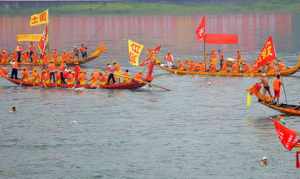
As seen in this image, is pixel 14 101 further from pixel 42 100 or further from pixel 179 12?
pixel 179 12

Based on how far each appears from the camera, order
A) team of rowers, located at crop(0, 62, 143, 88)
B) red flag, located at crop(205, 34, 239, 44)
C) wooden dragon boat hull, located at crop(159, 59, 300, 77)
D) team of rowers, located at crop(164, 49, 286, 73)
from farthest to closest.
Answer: red flag, located at crop(205, 34, 239, 44)
team of rowers, located at crop(164, 49, 286, 73)
wooden dragon boat hull, located at crop(159, 59, 300, 77)
team of rowers, located at crop(0, 62, 143, 88)

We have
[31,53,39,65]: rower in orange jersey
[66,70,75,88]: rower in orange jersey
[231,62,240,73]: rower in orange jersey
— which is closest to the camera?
[66,70,75,88]: rower in orange jersey

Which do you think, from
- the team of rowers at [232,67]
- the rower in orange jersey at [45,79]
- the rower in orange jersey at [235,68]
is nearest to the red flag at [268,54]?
the team of rowers at [232,67]

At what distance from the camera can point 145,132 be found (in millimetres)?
53969

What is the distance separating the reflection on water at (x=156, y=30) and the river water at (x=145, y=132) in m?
23.9

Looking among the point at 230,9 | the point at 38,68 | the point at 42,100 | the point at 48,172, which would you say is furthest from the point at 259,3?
the point at 48,172

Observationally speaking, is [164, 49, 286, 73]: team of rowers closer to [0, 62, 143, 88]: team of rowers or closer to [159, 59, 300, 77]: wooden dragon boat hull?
[159, 59, 300, 77]: wooden dragon boat hull

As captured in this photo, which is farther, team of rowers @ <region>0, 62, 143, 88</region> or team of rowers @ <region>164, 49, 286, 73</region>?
team of rowers @ <region>164, 49, 286, 73</region>

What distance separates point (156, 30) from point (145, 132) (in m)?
76.0

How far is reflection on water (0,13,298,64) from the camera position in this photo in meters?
106

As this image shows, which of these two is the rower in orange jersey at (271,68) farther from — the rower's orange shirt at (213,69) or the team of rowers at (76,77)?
the team of rowers at (76,77)

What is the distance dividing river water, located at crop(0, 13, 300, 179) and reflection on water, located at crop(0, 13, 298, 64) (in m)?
23.9

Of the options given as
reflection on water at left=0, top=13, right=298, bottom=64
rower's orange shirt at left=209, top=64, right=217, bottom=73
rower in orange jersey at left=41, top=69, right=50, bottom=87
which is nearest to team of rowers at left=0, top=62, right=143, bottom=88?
rower in orange jersey at left=41, top=69, right=50, bottom=87

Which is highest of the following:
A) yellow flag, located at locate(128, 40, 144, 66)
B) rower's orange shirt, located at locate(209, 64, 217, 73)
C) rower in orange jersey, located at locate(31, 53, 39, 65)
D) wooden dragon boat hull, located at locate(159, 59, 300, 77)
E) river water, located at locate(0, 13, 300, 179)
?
yellow flag, located at locate(128, 40, 144, 66)
